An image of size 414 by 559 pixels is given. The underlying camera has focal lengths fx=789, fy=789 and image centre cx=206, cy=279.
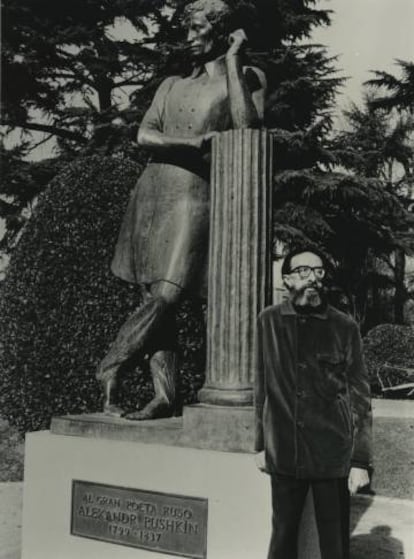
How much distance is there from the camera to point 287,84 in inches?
595

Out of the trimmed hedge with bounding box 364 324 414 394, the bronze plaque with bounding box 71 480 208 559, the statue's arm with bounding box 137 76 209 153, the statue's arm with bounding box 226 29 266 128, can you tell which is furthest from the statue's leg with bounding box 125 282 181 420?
the trimmed hedge with bounding box 364 324 414 394

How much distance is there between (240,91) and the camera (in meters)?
4.49

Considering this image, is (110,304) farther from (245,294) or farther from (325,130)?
(325,130)

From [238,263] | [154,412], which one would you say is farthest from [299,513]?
[154,412]

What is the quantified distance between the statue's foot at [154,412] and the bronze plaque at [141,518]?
0.45 m

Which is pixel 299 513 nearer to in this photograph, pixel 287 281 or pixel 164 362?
pixel 287 281

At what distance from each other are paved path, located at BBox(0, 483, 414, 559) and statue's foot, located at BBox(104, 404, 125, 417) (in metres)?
1.56

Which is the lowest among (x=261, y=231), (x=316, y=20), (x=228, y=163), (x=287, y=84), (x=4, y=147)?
(x=261, y=231)

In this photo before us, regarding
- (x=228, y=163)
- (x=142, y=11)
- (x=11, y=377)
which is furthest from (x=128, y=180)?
(x=142, y=11)

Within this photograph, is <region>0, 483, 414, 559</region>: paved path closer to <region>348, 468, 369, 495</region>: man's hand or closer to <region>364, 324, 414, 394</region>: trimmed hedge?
<region>348, 468, 369, 495</region>: man's hand

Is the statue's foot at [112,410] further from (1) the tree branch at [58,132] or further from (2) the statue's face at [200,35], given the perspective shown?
(1) the tree branch at [58,132]

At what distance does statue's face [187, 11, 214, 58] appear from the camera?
4.71 meters

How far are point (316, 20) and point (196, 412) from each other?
1358cm

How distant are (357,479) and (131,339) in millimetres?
1885
